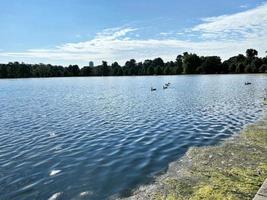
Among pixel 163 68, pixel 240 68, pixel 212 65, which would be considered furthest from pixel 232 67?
pixel 163 68

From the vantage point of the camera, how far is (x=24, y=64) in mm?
191125

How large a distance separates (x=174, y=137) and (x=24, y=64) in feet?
627

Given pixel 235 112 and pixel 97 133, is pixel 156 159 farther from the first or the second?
pixel 235 112

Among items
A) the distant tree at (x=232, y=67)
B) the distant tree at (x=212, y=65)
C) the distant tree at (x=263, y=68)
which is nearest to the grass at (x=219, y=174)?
the distant tree at (x=263, y=68)

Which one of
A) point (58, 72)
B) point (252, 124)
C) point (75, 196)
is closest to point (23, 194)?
point (75, 196)

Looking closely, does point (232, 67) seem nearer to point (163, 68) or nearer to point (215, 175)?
point (163, 68)

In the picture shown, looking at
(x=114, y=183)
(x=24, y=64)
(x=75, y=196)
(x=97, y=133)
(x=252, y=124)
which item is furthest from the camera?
(x=24, y=64)

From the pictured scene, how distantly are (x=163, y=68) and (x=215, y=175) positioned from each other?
16562 cm

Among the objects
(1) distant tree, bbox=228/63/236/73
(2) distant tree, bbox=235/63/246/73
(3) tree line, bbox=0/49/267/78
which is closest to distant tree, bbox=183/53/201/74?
(3) tree line, bbox=0/49/267/78

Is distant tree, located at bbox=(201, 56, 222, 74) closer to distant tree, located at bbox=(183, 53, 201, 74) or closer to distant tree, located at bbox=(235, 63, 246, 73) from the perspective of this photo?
distant tree, located at bbox=(183, 53, 201, 74)

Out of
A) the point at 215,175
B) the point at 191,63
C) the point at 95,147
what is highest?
the point at 191,63

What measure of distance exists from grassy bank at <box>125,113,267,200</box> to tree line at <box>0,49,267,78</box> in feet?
421

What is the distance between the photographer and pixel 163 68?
17375 cm

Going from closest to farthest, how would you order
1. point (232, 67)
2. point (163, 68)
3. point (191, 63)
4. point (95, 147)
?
1. point (95, 147)
2. point (232, 67)
3. point (191, 63)
4. point (163, 68)
